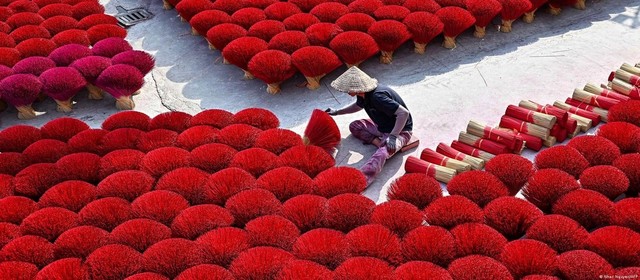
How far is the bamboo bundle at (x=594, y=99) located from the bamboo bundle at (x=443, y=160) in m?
1.45

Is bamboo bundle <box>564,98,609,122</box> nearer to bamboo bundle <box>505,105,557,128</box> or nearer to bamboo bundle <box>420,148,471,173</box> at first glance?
bamboo bundle <box>505,105,557,128</box>

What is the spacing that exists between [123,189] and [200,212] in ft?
2.27

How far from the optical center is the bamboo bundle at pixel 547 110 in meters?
5.45

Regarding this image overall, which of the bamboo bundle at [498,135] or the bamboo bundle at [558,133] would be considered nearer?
the bamboo bundle at [498,135]

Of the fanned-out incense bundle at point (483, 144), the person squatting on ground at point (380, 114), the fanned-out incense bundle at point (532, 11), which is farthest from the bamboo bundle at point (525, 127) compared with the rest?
the fanned-out incense bundle at point (532, 11)

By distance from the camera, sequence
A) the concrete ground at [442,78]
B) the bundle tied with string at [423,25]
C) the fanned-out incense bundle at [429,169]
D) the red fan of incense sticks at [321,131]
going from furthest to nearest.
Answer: the bundle tied with string at [423,25] → the concrete ground at [442,78] → the red fan of incense sticks at [321,131] → the fanned-out incense bundle at [429,169]

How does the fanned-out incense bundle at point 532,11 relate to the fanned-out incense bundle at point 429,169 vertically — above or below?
above

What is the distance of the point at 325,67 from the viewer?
251 inches

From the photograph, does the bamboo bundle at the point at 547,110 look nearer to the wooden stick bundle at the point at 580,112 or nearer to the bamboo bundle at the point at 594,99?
the wooden stick bundle at the point at 580,112

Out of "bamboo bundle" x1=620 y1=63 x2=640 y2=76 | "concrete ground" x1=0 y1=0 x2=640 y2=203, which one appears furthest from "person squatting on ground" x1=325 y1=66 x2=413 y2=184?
"bamboo bundle" x1=620 y1=63 x2=640 y2=76

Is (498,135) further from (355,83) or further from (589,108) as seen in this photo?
(355,83)

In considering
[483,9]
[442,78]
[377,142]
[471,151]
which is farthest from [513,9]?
[377,142]

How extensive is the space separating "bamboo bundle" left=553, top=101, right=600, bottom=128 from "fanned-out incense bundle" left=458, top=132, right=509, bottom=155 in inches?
31.0

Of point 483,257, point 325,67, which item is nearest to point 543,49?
point 325,67
